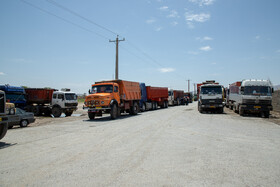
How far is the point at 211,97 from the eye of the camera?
19.8 m

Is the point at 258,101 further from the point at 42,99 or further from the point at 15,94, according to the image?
the point at 15,94

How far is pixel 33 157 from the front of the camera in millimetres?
5719

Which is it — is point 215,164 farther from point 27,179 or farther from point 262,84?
point 262,84

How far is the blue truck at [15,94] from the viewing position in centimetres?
1995

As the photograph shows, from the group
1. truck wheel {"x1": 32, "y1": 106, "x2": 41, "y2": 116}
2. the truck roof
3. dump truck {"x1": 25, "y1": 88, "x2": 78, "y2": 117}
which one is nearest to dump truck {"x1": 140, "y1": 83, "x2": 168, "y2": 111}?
dump truck {"x1": 25, "y1": 88, "x2": 78, "y2": 117}

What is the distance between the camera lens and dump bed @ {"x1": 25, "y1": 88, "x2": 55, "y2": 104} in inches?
888

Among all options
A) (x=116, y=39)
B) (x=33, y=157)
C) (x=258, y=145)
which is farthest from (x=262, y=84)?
(x=116, y=39)

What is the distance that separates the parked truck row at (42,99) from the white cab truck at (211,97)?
41.3ft

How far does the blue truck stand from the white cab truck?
1774 cm

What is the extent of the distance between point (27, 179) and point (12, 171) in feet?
2.50

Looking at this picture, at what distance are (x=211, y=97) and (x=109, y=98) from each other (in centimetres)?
983

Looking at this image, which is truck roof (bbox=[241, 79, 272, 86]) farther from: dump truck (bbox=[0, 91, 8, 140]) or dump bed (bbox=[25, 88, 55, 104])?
dump bed (bbox=[25, 88, 55, 104])

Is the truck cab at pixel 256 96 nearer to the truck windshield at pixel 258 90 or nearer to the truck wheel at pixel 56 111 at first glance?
the truck windshield at pixel 258 90

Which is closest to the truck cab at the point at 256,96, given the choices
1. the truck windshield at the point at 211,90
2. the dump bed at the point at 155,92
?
the truck windshield at the point at 211,90
